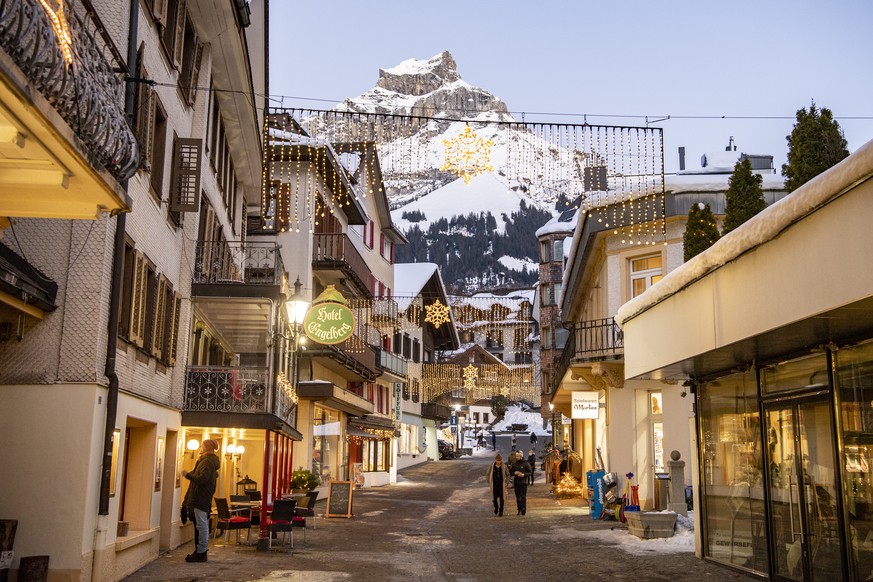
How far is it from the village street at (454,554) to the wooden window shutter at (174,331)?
337 cm

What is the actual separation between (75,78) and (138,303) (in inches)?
324

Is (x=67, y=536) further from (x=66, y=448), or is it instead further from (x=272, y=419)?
(x=272, y=419)

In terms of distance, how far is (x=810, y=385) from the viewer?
1098 cm

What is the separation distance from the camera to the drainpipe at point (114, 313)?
40.4ft

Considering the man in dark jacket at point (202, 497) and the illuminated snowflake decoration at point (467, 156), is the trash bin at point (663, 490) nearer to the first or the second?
the illuminated snowflake decoration at point (467, 156)

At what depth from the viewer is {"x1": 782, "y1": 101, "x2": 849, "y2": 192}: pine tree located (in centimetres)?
1227

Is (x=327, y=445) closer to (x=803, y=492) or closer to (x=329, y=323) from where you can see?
(x=329, y=323)

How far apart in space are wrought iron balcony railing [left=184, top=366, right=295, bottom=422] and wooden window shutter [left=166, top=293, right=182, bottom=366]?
1.07m

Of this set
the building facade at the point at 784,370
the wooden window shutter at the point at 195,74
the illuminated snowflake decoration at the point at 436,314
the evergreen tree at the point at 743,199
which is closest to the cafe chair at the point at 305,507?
the building facade at the point at 784,370

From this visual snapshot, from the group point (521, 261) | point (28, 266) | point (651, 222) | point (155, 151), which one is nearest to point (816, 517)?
point (28, 266)

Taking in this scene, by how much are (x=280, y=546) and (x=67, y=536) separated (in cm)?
647

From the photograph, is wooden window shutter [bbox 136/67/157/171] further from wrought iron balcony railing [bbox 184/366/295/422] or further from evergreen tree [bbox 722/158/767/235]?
evergreen tree [bbox 722/158/767/235]

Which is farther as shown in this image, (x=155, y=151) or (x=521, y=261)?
(x=521, y=261)

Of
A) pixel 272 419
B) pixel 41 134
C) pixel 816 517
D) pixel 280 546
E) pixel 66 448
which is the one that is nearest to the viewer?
pixel 41 134
